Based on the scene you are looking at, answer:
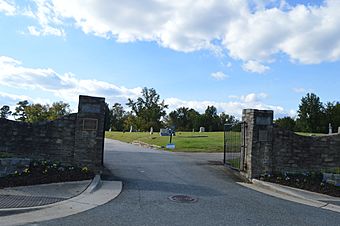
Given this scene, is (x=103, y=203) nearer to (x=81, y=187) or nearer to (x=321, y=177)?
(x=81, y=187)

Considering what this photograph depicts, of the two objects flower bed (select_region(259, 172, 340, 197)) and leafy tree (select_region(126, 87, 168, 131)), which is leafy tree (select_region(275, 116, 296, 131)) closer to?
leafy tree (select_region(126, 87, 168, 131))

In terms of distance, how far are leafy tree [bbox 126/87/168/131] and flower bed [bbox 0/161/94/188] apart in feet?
188

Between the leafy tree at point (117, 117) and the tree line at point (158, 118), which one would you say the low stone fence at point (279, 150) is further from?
the leafy tree at point (117, 117)

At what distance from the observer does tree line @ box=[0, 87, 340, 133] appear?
55734 mm

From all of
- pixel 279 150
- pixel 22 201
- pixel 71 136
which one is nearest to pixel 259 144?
pixel 279 150

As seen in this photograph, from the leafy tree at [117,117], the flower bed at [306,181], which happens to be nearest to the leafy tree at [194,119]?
the leafy tree at [117,117]

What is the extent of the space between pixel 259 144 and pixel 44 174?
7216 millimetres

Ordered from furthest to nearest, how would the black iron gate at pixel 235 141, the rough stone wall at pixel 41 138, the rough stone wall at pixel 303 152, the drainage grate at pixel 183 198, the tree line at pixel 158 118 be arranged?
the tree line at pixel 158 118, the black iron gate at pixel 235 141, the rough stone wall at pixel 303 152, the rough stone wall at pixel 41 138, the drainage grate at pixel 183 198

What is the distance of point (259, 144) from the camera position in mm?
11656

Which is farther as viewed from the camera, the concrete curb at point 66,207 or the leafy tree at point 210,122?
the leafy tree at point 210,122

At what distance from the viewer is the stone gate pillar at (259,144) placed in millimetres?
11555

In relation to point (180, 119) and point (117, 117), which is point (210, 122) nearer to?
point (180, 119)

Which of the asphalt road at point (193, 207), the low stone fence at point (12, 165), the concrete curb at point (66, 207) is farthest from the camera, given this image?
the low stone fence at point (12, 165)

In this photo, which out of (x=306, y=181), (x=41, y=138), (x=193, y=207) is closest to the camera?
(x=193, y=207)
